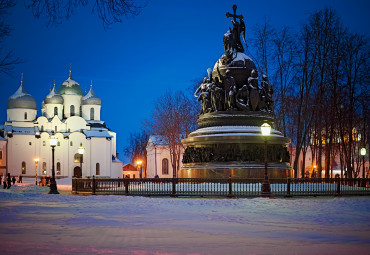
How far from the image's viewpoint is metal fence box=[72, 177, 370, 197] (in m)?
23.0

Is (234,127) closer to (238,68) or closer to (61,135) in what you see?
(238,68)

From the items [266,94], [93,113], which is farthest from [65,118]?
[266,94]

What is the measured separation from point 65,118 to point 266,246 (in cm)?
8793

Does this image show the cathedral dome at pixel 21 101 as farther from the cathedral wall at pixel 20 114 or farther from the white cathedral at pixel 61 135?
the cathedral wall at pixel 20 114

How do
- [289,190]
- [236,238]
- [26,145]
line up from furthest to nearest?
[26,145]
[289,190]
[236,238]

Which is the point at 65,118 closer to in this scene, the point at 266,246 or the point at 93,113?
the point at 93,113

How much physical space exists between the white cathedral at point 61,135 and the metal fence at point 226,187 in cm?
6103

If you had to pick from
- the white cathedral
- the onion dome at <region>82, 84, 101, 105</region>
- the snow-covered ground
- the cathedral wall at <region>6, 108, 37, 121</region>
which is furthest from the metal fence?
the onion dome at <region>82, 84, 101, 105</region>

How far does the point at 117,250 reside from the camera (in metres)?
7.86

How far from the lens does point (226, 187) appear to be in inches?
922

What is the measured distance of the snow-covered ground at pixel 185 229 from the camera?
8172 millimetres

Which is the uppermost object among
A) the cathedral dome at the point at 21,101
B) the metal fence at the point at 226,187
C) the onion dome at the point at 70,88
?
the onion dome at the point at 70,88

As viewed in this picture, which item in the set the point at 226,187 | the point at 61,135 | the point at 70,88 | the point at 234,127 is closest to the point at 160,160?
the point at 61,135

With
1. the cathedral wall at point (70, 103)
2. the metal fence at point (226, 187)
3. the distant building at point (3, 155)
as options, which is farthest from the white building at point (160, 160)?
the metal fence at point (226, 187)
